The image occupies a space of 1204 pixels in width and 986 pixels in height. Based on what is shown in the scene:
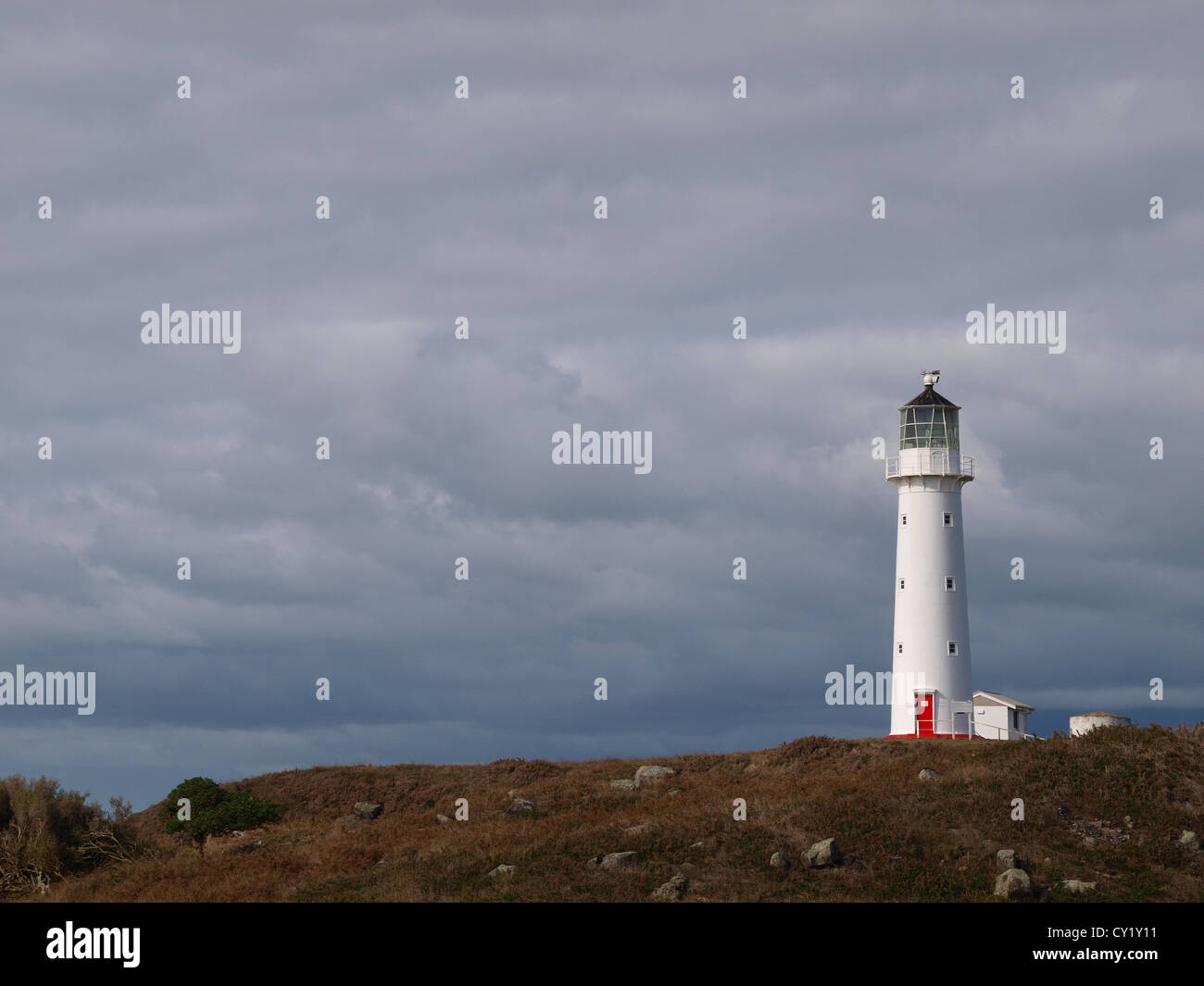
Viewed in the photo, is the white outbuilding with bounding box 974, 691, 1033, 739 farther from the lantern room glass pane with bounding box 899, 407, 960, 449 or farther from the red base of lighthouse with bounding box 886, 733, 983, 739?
the lantern room glass pane with bounding box 899, 407, 960, 449

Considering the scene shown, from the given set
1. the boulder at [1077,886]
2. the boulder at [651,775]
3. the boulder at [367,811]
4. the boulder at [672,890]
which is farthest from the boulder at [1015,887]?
the boulder at [367,811]

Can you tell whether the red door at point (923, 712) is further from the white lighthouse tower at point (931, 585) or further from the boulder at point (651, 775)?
the boulder at point (651, 775)

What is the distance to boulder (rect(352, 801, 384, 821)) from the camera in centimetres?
5056

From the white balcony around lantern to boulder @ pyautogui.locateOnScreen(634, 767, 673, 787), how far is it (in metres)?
18.7

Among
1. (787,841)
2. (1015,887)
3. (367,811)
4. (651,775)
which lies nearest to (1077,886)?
(1015,887)

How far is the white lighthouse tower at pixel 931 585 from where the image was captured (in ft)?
193

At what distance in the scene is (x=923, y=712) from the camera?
193 feet

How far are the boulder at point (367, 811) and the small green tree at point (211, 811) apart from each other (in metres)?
3.79

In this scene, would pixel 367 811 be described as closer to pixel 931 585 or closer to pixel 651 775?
pixel 651 775

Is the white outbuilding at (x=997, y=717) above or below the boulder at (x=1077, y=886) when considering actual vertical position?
above

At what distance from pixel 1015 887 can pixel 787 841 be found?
611cm
